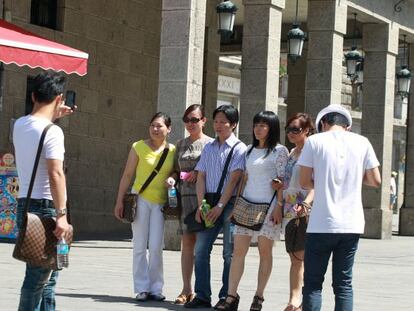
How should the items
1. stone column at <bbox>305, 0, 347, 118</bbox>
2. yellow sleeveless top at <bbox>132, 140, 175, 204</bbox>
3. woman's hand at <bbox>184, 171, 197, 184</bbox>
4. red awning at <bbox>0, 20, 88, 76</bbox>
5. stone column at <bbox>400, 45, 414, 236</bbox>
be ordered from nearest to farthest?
woman's hand at <bbox>184, 171, 197, 184</bbox> < yellow sleeveless top at <bbox>132, 140, 175, 204</bbox> < red awning at <bbox>0, 20, 88, 76</bbox> < stone column at <bbox>305, 0, 347, 118</bbox> < stone column at <bbox>400, 45, 414, 236</bbox>

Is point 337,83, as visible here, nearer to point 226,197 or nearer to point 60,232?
point 226,197

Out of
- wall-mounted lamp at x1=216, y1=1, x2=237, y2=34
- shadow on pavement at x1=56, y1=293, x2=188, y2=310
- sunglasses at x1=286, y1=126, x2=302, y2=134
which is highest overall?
wall-mounted lamp at x1=216, y1=1, x2=237, y2=34

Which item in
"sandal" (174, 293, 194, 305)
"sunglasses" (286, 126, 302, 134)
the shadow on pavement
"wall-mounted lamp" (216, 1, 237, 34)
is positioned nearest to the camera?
"sunglasses" (286, 126, 302, 134)

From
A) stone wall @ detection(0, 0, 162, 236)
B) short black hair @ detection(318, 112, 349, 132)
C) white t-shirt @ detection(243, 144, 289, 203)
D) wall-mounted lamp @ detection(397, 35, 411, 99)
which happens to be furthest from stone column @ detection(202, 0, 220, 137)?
short black hair @ detection(318, 112, 349, 132)

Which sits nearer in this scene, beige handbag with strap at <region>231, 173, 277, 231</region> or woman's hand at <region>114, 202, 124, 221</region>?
beige handbag with strap at <region>231, 173, 277, 231</region>

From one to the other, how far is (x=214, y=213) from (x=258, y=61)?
9.33 meters

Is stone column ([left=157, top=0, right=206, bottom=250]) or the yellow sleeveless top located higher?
stone column ([left=157, top=0, right=206, bottom=250])

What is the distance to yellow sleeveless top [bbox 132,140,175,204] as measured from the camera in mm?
10938

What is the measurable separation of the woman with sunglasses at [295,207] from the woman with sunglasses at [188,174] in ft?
3.78

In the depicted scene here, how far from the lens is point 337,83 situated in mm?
21672

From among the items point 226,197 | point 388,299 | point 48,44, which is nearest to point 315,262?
point 226,197

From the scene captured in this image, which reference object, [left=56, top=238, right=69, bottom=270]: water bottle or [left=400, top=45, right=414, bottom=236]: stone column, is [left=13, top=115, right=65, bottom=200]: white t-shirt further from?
[left=400, top=45, right=414, bottom=236]: stone column

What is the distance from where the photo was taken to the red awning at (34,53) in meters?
14.4

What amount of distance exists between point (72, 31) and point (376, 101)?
739 cm
